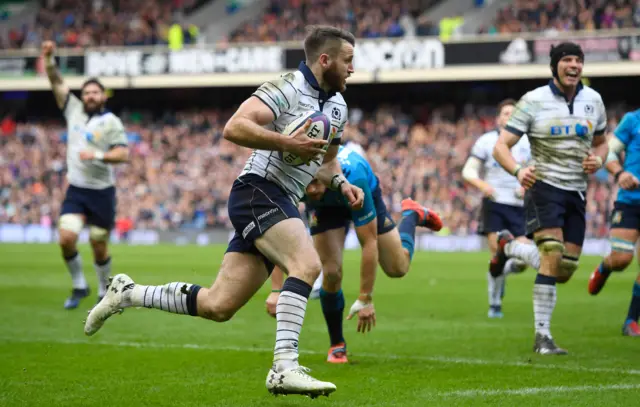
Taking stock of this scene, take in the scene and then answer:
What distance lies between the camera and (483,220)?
1257 cm

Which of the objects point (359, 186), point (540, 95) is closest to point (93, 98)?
point (359, 186)

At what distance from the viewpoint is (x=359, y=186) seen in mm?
8086

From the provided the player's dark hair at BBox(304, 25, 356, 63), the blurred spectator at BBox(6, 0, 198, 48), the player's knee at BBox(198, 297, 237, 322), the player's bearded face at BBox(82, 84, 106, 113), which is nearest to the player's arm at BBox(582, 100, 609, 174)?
the player's dark hair at BBox(304, 25, 356, 63)

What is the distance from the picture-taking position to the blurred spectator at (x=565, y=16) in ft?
105

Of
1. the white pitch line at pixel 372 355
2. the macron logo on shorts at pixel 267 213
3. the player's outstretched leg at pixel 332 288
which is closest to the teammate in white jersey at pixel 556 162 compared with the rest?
the white pitch line at pixel 372 355

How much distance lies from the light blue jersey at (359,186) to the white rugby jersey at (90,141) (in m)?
5.00

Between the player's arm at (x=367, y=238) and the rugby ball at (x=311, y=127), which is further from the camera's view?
the player's arm at (x=367, y=238)

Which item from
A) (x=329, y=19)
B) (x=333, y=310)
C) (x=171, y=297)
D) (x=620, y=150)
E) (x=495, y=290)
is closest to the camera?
(x=171, y=297)

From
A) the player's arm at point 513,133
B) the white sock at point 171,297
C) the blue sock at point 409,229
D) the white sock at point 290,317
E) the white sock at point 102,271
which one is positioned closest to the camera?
the white sock at point 290,317

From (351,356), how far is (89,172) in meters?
5.45

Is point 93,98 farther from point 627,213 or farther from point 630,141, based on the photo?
point 627,213

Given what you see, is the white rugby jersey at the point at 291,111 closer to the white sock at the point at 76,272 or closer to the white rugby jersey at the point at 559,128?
the white rugby jersey at the point at 559,128

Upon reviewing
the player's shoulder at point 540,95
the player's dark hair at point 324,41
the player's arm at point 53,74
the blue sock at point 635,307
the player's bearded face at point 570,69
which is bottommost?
the blue sock at point 635,307

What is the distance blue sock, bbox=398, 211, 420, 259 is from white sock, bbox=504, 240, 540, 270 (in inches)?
47.7
